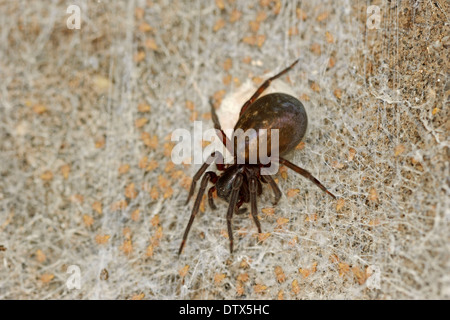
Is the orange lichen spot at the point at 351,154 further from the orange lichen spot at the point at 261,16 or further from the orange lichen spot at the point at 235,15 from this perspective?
the orange lichen spot at the point at 235,15

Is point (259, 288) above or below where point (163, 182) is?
below

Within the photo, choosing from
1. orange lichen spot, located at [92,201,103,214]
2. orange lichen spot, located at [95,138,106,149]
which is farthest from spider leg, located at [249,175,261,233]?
orange lichen spot, located at [95,138,106,149]

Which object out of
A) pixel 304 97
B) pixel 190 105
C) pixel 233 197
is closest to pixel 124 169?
pixel 190 105

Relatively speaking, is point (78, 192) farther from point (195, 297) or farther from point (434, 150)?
point (434, 150)

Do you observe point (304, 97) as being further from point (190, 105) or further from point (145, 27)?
point (145, 27)

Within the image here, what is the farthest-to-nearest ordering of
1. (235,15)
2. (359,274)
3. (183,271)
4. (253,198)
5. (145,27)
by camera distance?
(145,27), (235,15), (183,271), (253,198), (359,274)

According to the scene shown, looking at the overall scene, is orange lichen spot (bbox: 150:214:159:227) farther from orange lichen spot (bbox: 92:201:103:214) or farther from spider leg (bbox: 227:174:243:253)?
spider leg (bbox: 227:174:243:253)

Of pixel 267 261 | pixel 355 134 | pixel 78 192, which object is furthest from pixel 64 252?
pixel 355 134
